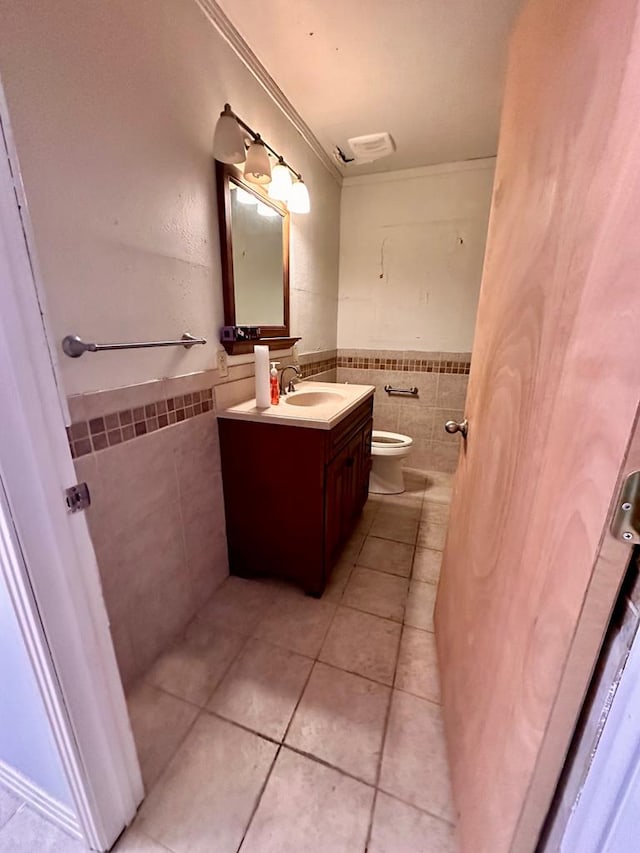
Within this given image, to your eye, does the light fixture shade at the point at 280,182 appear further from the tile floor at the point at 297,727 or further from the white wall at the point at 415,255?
the tile floor at the point at 297,727

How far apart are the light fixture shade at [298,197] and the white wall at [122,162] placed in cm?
32

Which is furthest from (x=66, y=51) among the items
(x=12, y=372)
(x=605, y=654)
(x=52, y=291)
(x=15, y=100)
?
(x=605, y=654)

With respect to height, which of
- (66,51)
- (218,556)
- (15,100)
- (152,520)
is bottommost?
(218,556)

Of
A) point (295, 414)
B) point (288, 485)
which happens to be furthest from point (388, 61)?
point (288, 485)

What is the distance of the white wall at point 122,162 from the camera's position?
786 mm

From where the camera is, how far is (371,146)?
2.07 meters

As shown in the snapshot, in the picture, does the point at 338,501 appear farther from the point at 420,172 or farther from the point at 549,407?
the point at 420,172

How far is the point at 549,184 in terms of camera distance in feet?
2.00

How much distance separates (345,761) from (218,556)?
35.5 inches

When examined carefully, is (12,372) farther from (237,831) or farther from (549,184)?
(237,831)

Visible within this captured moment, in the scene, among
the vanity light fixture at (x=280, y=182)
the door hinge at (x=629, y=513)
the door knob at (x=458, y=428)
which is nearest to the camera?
the door hinge at (x=629, y=513)

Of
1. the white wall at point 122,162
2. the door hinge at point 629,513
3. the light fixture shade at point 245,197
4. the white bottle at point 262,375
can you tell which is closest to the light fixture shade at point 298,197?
the light fixture shade at point 245,197

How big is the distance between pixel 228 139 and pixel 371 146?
126 centimetres

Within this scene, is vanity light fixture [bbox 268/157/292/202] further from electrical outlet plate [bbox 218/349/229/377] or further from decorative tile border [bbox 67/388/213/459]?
decorative tile border [bbox 67/388/213/459]
